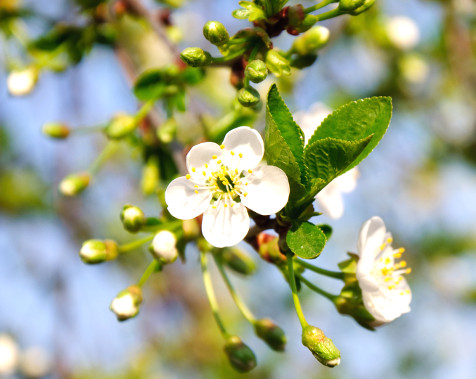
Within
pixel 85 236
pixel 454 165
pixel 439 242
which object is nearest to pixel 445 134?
pixel 454 165

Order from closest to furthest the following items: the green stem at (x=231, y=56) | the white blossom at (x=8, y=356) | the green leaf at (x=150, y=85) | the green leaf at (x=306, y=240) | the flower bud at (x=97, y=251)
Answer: the green leaf at (x=306, y=240)
the green stem at (x=231, y=56)
the flower bud at (x=97, y=251)
the green leaf at (x=150, y=85)
the white blossom at (x=8, y=356)

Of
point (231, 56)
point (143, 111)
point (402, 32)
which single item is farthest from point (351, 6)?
point (402, 32)

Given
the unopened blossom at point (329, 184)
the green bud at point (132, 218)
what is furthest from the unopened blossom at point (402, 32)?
the green bud at point (132, 218)

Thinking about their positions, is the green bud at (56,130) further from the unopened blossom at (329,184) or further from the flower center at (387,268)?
the flower center at (387,268)

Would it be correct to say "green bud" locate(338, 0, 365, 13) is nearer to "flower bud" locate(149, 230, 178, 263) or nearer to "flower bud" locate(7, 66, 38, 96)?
"flower bud" locate(149, 230, 178, 263)

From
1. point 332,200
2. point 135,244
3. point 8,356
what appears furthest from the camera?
point 8,356

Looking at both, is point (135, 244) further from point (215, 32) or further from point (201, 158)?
point (215, 32)
